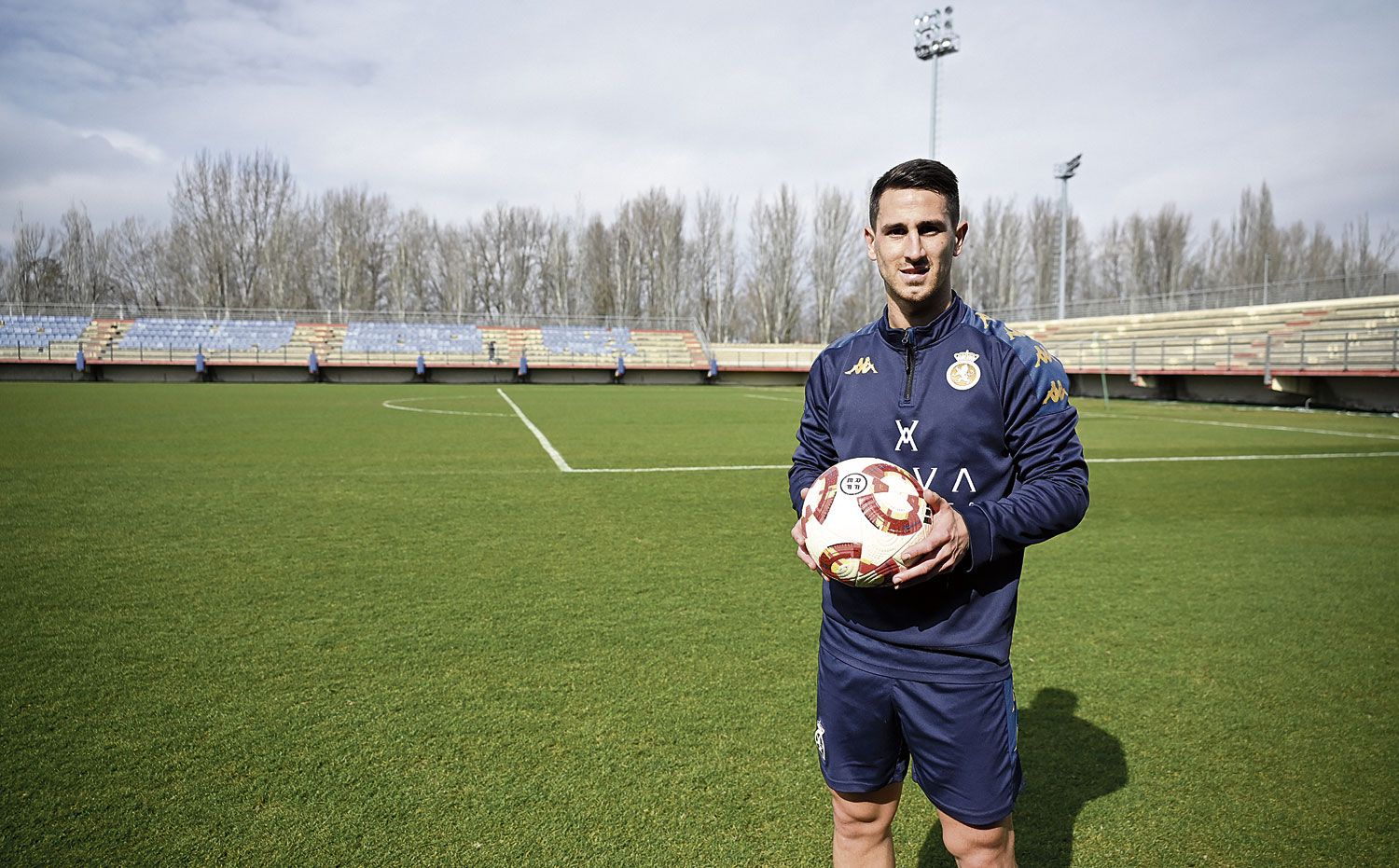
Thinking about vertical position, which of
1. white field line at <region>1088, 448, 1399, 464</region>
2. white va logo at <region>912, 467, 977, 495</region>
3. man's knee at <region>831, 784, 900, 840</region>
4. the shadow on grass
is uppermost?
white va logo at <region>912, 467, 977, 495</region>

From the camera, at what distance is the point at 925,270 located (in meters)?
1.91

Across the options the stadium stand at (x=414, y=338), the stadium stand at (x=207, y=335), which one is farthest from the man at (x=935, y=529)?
the stadium stand at (x=207, y=335)

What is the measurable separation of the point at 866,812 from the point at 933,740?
0.30m

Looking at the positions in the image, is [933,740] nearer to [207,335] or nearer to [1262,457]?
[1262,457]

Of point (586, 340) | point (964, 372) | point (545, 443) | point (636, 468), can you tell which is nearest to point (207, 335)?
point (586, 340)

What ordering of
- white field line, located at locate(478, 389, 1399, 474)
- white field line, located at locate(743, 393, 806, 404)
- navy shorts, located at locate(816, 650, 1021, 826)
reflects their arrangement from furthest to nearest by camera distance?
white field line, located at locate(743, 393, 806, 404)
white field line, located at locate(478, 389, 1399, 474)
navy shorts, located at locate(816, 650, 1021, 826)

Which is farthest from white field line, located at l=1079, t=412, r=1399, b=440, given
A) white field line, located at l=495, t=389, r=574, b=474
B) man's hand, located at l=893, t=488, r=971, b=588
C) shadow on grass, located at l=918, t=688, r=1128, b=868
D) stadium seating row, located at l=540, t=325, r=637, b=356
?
stadium seating row, located at l=540, t=325, r=637, b=356

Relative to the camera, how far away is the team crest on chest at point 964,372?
1.92 m

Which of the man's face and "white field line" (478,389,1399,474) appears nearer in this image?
the man's face

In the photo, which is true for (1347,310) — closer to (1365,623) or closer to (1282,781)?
(1365,623)

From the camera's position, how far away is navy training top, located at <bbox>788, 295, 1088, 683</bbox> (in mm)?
1853

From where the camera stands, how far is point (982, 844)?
186 centimetres

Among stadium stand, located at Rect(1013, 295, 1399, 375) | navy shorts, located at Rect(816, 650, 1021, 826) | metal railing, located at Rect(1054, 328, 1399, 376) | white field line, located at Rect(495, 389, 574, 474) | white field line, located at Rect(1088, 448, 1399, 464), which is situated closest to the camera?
navy shorts, located at Rect(816, 650, 1021, 826)

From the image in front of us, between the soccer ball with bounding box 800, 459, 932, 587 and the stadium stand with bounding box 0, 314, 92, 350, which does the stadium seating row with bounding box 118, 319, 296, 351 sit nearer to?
the stadium stand with bounding box 0, 314, 92, 350
